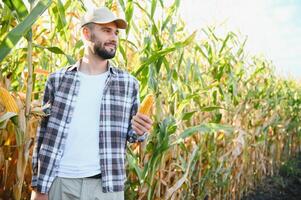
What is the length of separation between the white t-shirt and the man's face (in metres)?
0.11

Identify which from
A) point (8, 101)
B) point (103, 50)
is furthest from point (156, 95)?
point (8, 101)

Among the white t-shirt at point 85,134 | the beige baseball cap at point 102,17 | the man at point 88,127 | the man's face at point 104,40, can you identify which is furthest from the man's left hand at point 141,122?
the beige baseball cap at point 102,17

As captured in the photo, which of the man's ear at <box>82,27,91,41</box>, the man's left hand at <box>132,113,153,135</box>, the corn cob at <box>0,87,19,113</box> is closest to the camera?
the corn cob at <box>0,87,19,113</box>

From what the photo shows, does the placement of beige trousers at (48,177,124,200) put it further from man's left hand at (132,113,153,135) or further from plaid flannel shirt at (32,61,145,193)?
man's left hand at (132,113,153,135)

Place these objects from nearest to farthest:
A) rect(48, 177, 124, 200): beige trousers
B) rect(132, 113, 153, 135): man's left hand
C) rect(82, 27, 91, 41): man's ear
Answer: rect(132, 113, 153, 135): man's left hand → rect(48, 177, 124, 200): beige trousers → rect(82, 27, 91, 41): man's ear

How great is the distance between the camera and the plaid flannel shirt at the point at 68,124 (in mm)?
1735

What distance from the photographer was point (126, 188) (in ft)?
7.59

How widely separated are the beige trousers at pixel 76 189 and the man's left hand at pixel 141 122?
1.04 feet

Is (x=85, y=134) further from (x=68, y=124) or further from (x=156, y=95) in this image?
(x=156, y=95)

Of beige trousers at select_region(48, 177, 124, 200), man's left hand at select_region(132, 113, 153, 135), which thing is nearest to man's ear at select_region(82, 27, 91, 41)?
man's left hand at select_region(132, 113, 153, 135)

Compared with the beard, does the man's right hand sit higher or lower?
lower

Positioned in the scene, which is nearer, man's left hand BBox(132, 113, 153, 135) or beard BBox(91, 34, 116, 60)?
man's left hand BBox(132, 113, 153, 135)

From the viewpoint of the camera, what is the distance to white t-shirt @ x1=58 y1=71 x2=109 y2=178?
5.67ft

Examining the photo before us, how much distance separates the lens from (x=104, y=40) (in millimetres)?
1779
